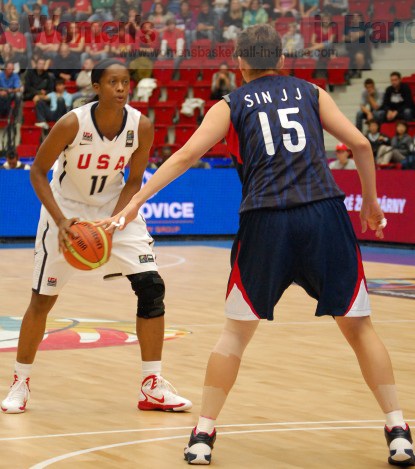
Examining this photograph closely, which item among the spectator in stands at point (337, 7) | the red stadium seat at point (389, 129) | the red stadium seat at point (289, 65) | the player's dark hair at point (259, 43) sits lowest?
the red stadium seat at point (389, 129)

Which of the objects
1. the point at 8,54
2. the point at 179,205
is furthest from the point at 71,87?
the point at 179,205

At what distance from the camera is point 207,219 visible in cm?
1980

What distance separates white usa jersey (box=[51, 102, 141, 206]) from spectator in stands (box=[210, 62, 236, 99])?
16.1 m

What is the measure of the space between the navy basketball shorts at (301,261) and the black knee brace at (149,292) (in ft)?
4.64

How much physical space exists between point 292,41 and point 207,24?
183 centimetres

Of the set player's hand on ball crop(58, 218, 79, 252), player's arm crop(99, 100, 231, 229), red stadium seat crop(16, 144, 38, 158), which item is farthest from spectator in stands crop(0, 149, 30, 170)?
player's arm crop(99, 100, 231, 229)

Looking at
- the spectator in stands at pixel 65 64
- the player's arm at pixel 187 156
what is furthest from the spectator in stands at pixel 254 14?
the player's arm at pixel 187 156

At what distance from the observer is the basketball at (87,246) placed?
238 inches

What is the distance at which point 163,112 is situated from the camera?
75.4 feet

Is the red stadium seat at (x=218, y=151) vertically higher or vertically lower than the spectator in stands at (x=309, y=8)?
lower

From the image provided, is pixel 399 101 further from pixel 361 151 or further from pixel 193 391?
pixel 361 151

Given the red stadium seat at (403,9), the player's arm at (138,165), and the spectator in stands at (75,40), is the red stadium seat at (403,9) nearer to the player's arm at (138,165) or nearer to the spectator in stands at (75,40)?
the spectator in stands at (75,40)

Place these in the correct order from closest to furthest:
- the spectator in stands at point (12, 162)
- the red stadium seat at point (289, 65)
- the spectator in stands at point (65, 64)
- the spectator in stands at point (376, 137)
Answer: the spectator in stands at point (12, 162) → the spectator in stands at point (376, 137) → the spectator in stands at point (65, 64) → the red stadium seat at point (289, 65)

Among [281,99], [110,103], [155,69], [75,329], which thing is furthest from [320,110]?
[155,69]
